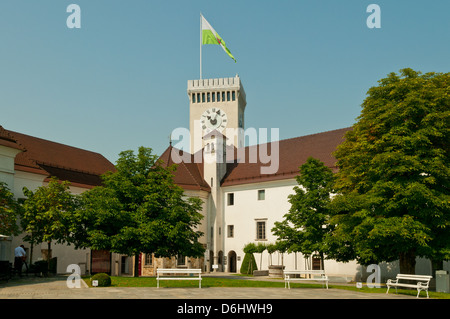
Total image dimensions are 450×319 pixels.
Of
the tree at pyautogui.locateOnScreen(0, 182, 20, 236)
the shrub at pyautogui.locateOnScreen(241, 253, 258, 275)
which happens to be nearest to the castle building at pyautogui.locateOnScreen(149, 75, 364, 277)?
the shrub at pyautogui.locateOnScreen(241, 253, 258, 275)

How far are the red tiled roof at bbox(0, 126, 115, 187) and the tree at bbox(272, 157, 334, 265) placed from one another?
17710 millimetres

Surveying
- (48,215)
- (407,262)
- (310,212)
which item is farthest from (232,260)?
(407,262)

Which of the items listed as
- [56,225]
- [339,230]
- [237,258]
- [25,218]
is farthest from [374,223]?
[237,258]

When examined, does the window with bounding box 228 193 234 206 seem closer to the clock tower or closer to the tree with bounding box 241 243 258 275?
the tree with bounding box 241 243 258 275

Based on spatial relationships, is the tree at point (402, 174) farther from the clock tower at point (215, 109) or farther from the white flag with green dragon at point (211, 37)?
the clock tower at point (215, 109)

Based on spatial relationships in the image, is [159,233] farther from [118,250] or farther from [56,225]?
[56,225]

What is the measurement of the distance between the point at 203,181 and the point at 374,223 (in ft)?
105

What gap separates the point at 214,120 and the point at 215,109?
6.10ft

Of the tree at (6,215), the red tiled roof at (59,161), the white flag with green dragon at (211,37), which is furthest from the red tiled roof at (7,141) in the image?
the white flag with green dragon at (211,37)

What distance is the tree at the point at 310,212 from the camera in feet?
119

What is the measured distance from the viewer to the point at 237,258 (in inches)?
2131

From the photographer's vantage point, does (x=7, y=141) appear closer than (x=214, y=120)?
Yes

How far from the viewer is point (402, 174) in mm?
28797

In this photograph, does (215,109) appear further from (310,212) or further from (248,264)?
(310,212)
